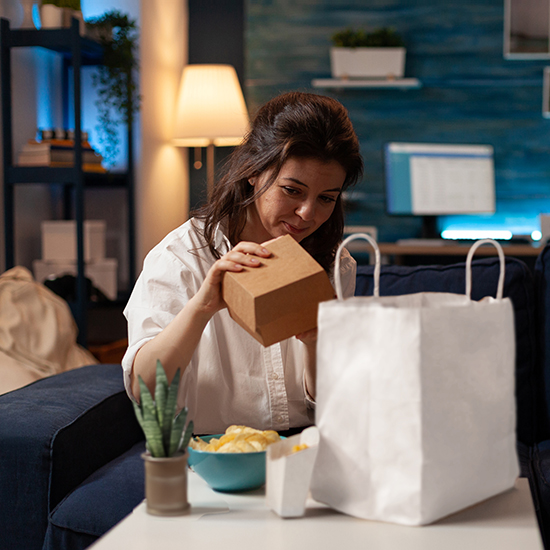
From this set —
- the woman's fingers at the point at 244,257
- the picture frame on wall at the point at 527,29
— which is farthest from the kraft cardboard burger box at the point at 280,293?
the picture frame on wall at the point at 527,29

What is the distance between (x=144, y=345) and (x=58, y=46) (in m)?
1.98

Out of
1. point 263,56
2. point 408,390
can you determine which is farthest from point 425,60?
point 408,390

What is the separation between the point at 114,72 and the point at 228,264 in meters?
2.36

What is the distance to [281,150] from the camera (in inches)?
46.8

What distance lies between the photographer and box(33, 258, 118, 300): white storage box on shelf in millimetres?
2830

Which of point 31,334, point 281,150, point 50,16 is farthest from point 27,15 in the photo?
point 281,150

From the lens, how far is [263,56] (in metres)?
3.85

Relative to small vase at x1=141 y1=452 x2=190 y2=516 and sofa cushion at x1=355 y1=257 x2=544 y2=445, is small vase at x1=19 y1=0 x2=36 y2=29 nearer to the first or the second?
sofa cushion at x1=355 y1=257 x2=544 y2=445

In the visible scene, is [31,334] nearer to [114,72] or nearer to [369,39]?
[114,72]

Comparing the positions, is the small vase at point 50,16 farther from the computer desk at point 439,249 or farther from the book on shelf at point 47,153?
the computer desk at point 439,249

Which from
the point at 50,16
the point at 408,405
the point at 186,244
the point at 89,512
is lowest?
the point at 89,512

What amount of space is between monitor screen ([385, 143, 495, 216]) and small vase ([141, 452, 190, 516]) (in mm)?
3016

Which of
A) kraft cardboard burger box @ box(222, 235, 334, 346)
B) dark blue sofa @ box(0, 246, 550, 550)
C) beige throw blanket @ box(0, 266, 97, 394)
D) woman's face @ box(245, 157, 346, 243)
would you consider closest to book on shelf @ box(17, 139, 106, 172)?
beige throw blanket @ box(0, 266, 97, 394)

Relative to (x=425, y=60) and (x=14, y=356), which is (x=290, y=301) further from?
(x=425, y=60)
